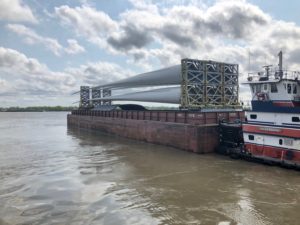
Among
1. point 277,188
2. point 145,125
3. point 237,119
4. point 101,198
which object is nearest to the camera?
point 101,198

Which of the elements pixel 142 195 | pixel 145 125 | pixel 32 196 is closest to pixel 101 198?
pixel 142 195

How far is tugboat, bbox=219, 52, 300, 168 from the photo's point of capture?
1998 cm

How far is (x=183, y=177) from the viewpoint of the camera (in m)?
18.6

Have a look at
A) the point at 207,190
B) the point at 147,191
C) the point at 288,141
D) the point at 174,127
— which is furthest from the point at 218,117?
the point at 147,191

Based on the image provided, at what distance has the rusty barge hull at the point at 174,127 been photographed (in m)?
26.5

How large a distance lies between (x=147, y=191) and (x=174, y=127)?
47.3 ft

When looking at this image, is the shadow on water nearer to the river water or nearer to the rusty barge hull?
the river water

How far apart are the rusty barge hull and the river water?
6.10 feet

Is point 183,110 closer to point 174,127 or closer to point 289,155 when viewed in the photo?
point 174,127

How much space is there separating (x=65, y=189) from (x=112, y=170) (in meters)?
5.07

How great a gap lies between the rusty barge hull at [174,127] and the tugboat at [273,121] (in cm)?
342

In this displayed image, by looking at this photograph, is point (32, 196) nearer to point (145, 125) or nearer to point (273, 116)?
point (273, 116)

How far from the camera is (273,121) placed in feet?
69.5

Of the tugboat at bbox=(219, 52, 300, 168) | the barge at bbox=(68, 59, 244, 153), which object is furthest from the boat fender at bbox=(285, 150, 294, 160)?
the barge at bbox=(68, 59, 244, 153)
